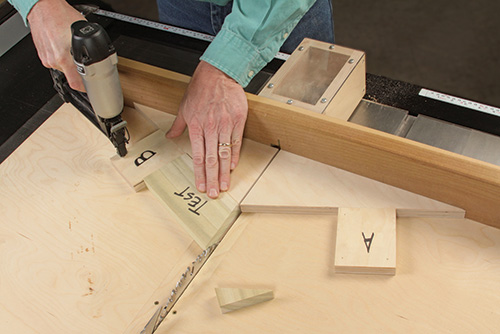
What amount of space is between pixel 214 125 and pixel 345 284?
0.70m

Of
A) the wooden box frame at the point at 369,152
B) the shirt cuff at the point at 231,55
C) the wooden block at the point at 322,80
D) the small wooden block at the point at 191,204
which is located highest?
the wooden block at the point at 322,80

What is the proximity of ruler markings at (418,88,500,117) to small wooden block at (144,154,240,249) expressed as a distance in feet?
3.01

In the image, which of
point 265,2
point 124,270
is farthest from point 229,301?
point 265,2

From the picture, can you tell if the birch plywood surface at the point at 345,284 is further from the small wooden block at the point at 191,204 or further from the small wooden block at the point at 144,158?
the small wooden block at the point at 144,158

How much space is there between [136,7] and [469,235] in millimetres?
3902

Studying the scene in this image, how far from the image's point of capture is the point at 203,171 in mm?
1747

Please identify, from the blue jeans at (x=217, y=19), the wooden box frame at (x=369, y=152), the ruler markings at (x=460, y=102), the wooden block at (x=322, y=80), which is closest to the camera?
the wooden box frame at (x=369, y=152)

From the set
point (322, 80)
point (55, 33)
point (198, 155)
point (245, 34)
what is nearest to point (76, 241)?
point (198, 155)

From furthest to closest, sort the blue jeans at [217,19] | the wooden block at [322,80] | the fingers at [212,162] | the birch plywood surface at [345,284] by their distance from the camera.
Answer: the blue jeans at [217,19] → the wooden block at [322,80] → the fingers at [212,162] → the birch plywood surface at [345,284]

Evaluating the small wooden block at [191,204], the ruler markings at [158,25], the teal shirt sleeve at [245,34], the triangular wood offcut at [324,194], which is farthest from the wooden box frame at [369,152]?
the ruler markings at [158,25]

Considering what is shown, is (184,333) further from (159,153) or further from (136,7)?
(136,7)

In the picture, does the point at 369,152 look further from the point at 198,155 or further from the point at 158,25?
the point at 158,25

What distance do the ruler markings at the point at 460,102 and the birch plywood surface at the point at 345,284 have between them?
577mm

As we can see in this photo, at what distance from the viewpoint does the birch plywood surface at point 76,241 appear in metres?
1.48
